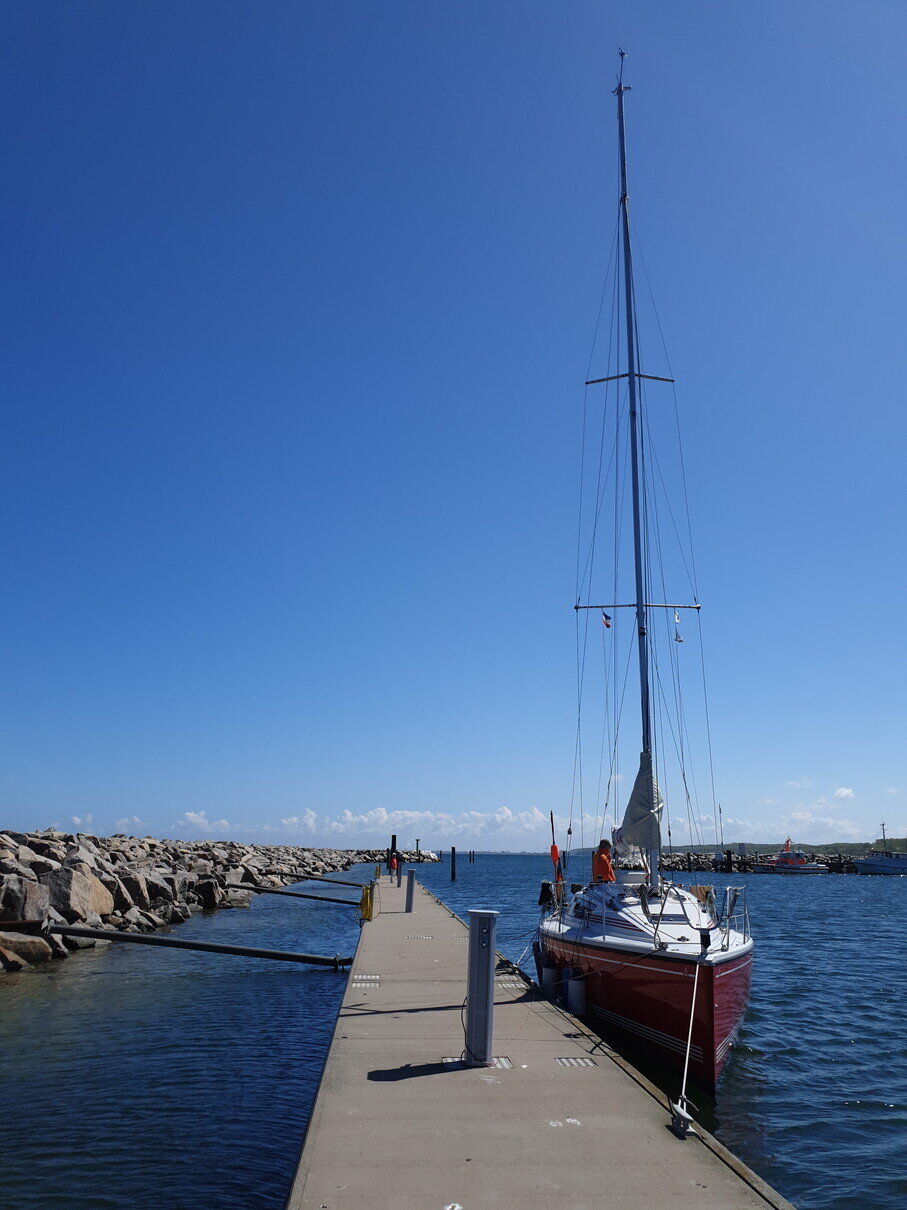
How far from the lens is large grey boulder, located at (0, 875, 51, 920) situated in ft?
68.6

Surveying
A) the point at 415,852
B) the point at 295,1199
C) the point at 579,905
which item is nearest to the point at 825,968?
the point at 579,905

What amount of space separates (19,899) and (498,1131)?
18.3 meters

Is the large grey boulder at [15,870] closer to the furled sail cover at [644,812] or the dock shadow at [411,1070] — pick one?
the furled sail cover at [644,812]

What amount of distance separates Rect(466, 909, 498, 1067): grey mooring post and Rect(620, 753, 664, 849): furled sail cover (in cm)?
731

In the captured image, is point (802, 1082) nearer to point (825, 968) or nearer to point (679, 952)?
point (679, 952)

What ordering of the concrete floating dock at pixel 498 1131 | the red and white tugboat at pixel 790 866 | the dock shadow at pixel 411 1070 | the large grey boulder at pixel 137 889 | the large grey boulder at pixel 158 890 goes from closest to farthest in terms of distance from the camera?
the concrete floating dock at pixel 498 1131, the dock shadow at pixel 411 1070, the large grey boulder at pixel 137 889, the large grey boulder at pixel 158 890, the red and white tugboat at pixel 790 866

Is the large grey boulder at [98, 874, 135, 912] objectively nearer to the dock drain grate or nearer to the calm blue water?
the calm blue water

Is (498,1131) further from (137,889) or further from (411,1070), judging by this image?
(137,889)

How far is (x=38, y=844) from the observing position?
32375mm

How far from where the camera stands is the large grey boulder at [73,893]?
22750mm

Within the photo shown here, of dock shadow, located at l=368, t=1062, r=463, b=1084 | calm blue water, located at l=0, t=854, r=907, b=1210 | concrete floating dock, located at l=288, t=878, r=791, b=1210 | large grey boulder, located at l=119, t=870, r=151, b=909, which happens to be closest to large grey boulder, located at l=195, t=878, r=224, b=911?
large grey boulder, located at l=119, t=870, r=151, b=909

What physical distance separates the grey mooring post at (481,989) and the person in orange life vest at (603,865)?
23.8 feet

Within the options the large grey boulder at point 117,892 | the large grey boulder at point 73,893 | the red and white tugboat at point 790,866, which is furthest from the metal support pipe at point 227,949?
the red and white tugboat at point 790,866

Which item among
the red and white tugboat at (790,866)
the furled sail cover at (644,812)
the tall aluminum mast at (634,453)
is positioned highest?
the tall aluminum mast at (634,453)
